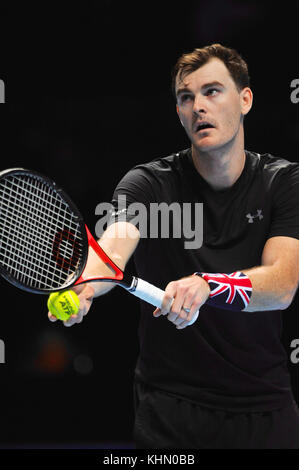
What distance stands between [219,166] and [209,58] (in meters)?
0.39

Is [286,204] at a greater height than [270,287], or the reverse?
[286,204]

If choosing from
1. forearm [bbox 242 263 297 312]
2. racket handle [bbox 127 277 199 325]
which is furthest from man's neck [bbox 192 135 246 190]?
racket handle [bbox 127 277 199 325]

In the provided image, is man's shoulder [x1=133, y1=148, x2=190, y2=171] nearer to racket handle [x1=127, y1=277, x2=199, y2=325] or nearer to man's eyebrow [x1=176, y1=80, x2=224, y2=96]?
man's eyebrow [x1=176, y1=80, x2=224, y2=96]

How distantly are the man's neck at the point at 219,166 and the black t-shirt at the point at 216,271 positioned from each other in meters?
0.03

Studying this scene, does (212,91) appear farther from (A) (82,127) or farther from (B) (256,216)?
(A) (82,127)

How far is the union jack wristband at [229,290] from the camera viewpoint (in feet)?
5.98

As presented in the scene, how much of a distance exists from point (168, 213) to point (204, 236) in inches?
5.6

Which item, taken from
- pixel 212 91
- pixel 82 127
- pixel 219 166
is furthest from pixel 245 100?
pixel 82 127

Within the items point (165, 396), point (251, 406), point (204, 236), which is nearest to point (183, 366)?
point (165, 396)

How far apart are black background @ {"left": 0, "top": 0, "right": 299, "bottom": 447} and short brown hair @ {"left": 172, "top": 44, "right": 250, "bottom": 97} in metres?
1.18

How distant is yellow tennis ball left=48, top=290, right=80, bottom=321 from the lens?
1665 millimetres

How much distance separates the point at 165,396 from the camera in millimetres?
2086

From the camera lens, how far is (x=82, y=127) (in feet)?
12.2

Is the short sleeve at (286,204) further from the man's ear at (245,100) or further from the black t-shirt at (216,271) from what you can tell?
the man's ear at (245,100)
